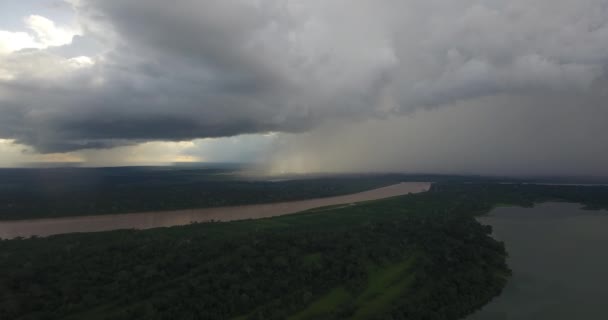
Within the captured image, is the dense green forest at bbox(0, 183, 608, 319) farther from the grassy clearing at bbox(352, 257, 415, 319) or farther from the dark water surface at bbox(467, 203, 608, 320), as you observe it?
the dark water surface at bbox(467, 203, 608, 320)

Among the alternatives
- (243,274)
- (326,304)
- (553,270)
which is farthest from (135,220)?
(553,270)

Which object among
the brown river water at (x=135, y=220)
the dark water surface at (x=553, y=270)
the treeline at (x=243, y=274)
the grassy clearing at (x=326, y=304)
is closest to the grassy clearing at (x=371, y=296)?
the grassy clearing at (x=326, y=304)

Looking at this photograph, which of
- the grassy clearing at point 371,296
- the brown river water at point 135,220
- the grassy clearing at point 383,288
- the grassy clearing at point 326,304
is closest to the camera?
the grassy clearing at point 326,304

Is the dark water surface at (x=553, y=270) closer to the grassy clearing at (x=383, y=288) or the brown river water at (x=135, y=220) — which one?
the grassy clearing at (x=383, y=288)

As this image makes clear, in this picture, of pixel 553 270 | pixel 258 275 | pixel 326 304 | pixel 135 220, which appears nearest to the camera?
pixel 326 304

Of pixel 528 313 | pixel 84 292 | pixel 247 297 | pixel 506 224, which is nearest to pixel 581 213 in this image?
pixel 506 224

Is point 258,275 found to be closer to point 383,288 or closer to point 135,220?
point 383,288

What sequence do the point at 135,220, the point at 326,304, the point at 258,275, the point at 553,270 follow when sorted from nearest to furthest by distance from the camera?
the point at 326,304 → the point at 258,275 → the point at 553,270 → the point at 135,220

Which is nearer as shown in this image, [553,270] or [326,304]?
[326,304]
